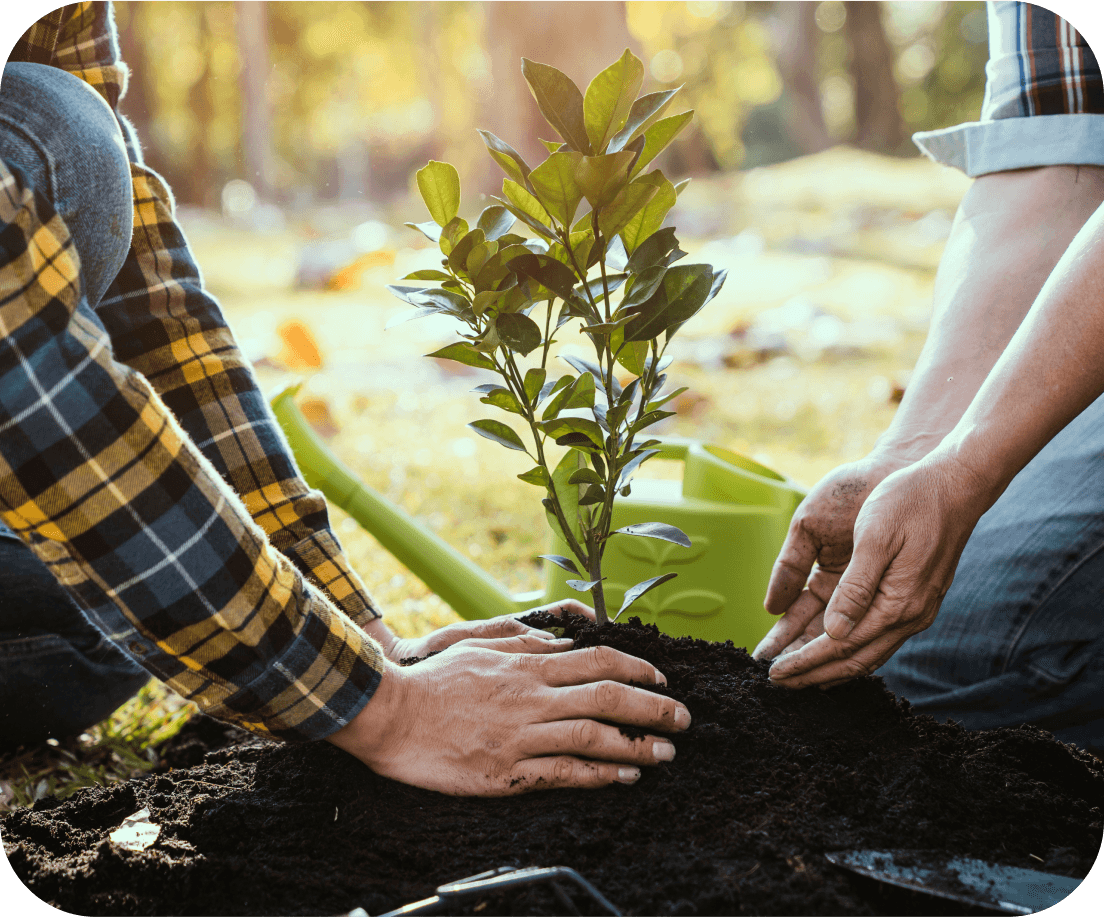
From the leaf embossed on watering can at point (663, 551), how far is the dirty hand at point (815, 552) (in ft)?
0.68

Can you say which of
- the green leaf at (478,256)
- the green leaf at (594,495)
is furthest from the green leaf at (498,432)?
the green leaf at (478,256)

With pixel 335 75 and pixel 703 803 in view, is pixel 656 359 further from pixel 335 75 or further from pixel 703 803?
pixel 335 75

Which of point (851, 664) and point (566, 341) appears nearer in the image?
point (851, 664)

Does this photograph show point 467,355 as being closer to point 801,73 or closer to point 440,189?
point 440,189

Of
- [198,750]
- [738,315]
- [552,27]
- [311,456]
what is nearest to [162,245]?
[311,456]

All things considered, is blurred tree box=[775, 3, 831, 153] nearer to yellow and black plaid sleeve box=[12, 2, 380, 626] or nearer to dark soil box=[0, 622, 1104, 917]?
yellow and black plaid sleeve box=[12, 2, 380, 626]

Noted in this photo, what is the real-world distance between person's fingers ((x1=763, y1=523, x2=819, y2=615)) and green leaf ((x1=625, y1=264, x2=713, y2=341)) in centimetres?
47

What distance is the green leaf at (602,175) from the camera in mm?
912

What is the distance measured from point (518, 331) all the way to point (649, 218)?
22 centimetres

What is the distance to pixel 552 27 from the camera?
24.4 feet

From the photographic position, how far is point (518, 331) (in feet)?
3.42

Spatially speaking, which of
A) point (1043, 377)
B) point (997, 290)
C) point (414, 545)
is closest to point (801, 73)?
point (997, 290)

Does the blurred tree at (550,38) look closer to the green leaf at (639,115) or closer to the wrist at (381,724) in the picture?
the green leaf at (639,115)

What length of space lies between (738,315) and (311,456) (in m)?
5.02
